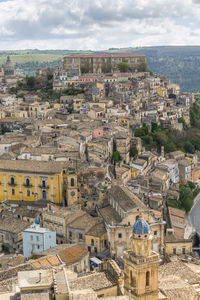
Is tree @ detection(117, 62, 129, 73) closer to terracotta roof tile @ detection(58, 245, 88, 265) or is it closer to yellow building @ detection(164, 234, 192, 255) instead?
yellow building @ detection(164, 234, 192, 255)

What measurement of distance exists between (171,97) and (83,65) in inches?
807

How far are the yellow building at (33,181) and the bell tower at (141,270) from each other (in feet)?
63.2

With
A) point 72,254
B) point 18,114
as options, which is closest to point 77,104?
point 18,114

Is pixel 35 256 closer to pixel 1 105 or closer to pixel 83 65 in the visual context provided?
pixel 1 105

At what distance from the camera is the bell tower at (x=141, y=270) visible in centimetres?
1930

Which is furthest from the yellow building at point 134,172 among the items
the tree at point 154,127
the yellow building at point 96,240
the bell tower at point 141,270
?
the bell tower at point 141,270

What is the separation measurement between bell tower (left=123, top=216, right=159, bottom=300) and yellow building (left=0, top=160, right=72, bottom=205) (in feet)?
63.2

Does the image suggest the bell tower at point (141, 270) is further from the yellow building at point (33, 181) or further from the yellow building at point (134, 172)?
the yellow building at point (134, 172)

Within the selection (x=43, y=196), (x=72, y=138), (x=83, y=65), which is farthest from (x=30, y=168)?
(x=83, y=65)

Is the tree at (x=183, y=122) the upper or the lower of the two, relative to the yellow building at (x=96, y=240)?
upper

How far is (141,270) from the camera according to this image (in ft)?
63.2

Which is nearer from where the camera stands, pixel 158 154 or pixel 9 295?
pixel 9 295

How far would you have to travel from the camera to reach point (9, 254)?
31719 millimetres

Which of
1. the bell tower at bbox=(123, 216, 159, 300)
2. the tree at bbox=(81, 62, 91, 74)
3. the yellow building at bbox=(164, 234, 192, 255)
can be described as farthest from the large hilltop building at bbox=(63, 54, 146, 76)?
the bell tower at bbox=(123, 216, 159, 300)
